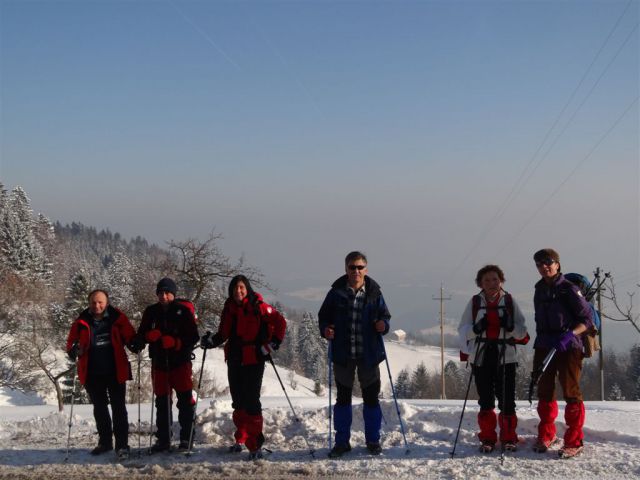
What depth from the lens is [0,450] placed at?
7.81 metres

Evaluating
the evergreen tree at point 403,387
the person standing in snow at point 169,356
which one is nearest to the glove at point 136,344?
the person standing in snow at point 169,356

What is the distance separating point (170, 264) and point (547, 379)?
19015 mm

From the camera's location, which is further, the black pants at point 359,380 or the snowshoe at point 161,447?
the snowshoe at point 161,447

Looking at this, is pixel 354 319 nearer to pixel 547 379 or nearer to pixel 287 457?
pixel 287 457

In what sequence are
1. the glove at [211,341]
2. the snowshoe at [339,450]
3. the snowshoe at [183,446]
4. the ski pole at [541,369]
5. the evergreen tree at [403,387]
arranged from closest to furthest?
1. the ski pole at [541,369]
2. the snowshoe at [339,450]
3. the glove at [211,341]
4. the snowshoe at [183,446]
5. the evergreen tree at [403,387]

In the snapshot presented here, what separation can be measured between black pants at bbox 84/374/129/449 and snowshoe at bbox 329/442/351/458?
2.48m

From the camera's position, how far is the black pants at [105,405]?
740 cm

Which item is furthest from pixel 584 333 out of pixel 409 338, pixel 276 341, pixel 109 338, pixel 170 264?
pixel 409 338

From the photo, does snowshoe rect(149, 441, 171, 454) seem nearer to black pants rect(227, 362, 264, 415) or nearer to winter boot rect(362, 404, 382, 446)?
black pants rect(227, 362, 264, 415)

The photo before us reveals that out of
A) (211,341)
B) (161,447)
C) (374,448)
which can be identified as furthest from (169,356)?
(374,448)

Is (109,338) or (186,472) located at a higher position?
(109,338)

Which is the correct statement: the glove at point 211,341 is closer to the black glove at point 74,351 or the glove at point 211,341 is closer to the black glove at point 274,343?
the black glove at point 274,343

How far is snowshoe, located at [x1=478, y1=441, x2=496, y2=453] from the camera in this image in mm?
6871

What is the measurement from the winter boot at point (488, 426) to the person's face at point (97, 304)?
4621mm
